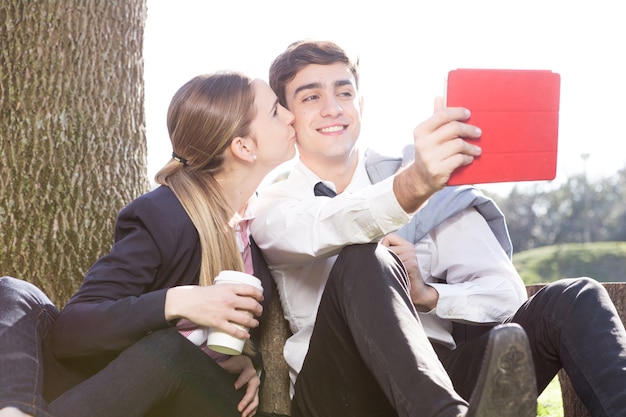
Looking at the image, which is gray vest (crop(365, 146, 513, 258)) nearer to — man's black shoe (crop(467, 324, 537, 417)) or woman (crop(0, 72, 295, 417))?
woman (crop(0, 72, 295, 417))

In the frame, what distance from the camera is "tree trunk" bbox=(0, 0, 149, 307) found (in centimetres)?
348

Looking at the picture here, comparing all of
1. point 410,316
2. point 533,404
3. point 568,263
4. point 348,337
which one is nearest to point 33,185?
point 348,337

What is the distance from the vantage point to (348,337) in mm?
2518

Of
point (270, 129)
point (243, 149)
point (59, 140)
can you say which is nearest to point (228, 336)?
point (243, 149)

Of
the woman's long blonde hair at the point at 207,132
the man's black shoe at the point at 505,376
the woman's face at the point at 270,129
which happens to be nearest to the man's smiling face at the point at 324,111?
the woman's face at the point at 270,129

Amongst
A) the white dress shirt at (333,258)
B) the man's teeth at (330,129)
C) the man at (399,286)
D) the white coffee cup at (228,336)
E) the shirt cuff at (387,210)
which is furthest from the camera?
the man's teeth at (330,129)

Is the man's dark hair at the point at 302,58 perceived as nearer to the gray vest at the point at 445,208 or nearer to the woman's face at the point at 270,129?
the woman's face at the point at 270,129

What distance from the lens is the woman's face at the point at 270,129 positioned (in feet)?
10.0

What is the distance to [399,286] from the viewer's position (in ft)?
7.77

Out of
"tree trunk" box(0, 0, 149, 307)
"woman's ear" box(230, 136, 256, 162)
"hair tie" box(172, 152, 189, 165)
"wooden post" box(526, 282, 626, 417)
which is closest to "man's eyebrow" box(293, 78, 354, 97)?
"woman's ear" box(230, 136, 256, 162)

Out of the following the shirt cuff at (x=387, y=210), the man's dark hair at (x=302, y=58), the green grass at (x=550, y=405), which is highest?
the man's dark hair at (x=302, y=58)

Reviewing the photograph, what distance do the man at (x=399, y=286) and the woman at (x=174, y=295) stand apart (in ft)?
0.65

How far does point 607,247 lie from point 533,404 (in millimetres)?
28130

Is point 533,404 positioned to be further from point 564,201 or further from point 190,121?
point 564,201
